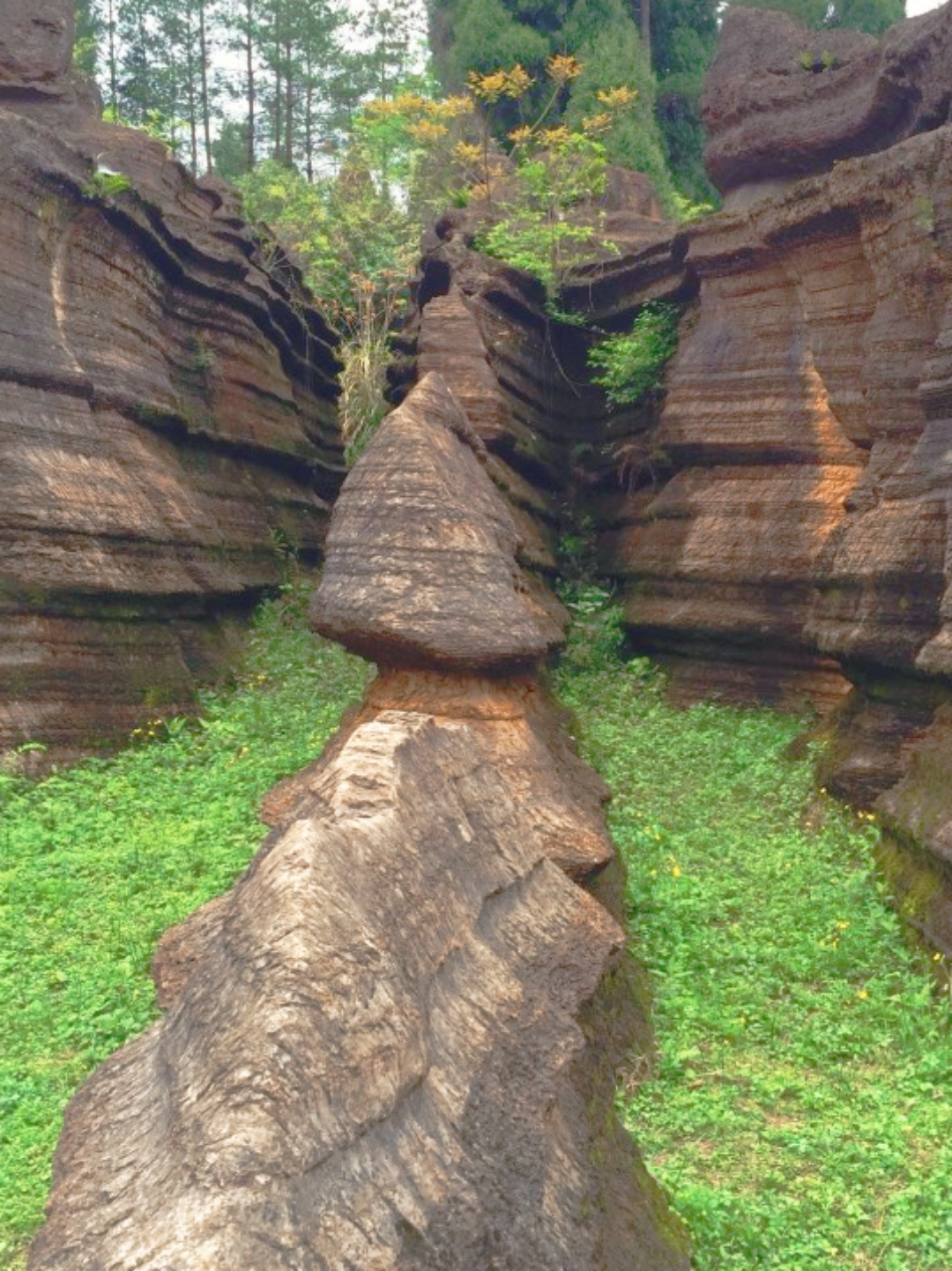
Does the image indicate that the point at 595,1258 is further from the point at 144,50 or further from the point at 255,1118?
the point at 144,50

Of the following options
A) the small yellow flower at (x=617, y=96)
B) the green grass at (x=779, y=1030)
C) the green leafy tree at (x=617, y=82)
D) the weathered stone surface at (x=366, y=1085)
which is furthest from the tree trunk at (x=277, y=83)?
the weathered stone surface at (x=366, y=1085)

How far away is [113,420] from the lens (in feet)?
33.3

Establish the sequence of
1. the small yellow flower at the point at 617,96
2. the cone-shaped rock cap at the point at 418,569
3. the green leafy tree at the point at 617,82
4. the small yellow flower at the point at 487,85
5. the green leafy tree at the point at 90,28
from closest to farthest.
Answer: the cone-shaped rock cap at the point at 418,569 → the small yellow flower at the point at 487,85 → the small yellow flower at the point at 617,96 → the green leafy tree at the point at 617,82 → the green leafy tree at the point at 90,28

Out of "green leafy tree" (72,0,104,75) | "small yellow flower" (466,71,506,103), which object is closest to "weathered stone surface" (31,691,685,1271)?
"small yellow flower" (466,71,506,103)

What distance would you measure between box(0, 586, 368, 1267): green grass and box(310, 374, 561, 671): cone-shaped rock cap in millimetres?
1565

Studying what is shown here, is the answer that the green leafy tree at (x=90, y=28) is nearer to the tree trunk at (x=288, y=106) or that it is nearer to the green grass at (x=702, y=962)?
the tree trunk at (x=288, y=106)

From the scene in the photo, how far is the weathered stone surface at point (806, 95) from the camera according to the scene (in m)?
9.69

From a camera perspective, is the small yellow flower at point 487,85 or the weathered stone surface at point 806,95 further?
the small yellow flower at point 487,85

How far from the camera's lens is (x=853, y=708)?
8547 millimetres

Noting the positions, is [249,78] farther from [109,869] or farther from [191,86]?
[109,869]

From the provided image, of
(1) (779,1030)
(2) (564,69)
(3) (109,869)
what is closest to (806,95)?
(2) (564,69)

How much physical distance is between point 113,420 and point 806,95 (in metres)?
7.69

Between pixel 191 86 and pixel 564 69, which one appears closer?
pixel 564 69

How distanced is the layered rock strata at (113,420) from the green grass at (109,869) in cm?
71
